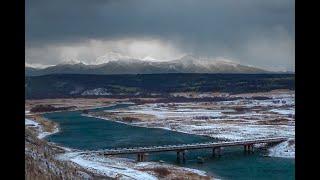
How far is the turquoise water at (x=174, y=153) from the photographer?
1576 inches

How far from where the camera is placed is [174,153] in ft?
172

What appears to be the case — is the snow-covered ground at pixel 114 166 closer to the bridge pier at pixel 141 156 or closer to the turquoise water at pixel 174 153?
the bridge pier at pixel 141 156

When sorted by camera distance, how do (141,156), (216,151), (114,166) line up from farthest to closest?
1. (216,151)
2. (141,156)
3. (114,166)

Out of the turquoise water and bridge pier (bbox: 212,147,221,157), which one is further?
bridge pier (bbox: 212,147,221,157)

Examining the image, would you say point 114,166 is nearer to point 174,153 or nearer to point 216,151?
point 174,153

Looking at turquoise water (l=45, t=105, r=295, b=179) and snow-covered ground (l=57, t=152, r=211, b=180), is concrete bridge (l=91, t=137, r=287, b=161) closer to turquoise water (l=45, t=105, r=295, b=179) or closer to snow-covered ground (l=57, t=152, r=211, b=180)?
turquoise water (l=45, t=105, r=295, b=179)

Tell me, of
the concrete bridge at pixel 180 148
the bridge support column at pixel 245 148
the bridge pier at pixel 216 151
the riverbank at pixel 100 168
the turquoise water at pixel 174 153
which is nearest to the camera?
the riverbank at pixel 100 168

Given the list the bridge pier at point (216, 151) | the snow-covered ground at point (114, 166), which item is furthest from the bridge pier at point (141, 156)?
the bridge pier at point (216, 151)

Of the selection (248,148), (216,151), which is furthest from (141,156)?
(248,148)

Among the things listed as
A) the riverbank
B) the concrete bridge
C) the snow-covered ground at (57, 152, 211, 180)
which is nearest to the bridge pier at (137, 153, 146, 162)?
the concrete bridge

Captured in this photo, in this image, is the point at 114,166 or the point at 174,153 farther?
the point at 174,153

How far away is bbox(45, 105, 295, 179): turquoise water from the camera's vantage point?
40.0 meters
